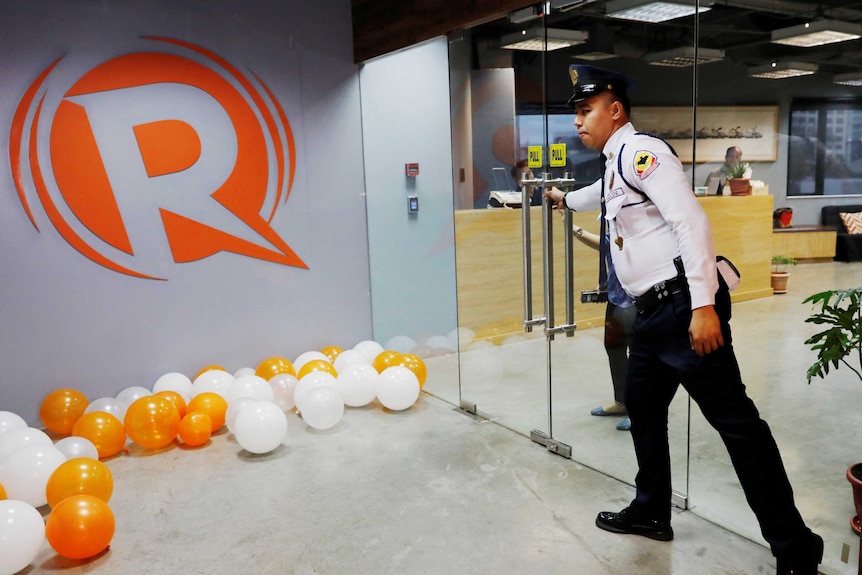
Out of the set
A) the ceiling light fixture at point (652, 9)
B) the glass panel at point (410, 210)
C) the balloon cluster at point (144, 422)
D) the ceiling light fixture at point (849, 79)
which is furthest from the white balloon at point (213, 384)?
the ceiling light fixture at point (849, 79)

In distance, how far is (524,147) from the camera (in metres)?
3.33

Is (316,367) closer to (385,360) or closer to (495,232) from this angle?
(385,360)

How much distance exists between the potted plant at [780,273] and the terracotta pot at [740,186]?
0.81 ft

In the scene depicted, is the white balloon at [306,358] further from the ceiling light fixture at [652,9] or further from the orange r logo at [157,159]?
the ceiling light fixture at [652,9]

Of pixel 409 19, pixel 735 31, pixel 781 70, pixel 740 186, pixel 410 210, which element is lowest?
pixel 410 210

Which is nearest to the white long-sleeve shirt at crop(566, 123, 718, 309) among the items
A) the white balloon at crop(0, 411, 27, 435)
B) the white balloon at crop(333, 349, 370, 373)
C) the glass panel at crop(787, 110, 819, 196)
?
the glass panel at crop(787, 110, 819, 196)

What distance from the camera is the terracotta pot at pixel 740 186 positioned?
237 centimetres

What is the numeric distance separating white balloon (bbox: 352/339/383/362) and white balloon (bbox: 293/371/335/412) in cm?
54

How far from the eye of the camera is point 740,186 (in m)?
2.39

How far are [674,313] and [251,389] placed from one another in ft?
7.90

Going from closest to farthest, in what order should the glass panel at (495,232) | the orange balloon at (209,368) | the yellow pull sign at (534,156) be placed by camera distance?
the yellow pull sign at (534,156) < the glass panel at (495,232) < the orange balloon at (209,368)

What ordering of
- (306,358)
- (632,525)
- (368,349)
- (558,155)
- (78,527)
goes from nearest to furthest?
(78,527) → (632,525) → (558,155) → (306,358) → (368,349)

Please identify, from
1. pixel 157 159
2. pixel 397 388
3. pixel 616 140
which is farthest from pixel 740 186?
pixel 157 159

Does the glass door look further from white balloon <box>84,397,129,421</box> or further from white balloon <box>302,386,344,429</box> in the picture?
white balloon <box>84,397,129,421</box>
